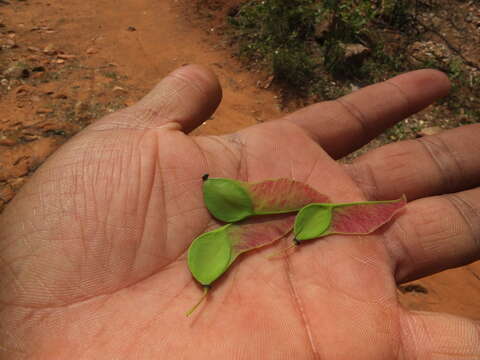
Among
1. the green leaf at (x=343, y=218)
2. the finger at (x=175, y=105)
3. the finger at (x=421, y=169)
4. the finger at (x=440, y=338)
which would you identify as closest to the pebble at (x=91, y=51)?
the finger at (x=175, y=105)

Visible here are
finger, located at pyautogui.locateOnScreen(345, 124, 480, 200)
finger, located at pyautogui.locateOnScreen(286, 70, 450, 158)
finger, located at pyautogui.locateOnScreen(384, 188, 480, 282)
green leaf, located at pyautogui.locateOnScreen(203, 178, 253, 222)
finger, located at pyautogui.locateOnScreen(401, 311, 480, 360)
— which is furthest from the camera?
finger, located at pyautogui.locateOnScreen(286, 70, 450, 158)

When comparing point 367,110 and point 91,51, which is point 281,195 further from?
point 91,51

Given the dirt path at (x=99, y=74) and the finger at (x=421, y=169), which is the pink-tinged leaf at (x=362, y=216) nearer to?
the finger at (x=421, y=169)

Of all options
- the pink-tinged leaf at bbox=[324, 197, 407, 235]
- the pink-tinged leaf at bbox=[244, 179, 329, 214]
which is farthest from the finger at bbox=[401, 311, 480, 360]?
the pink-tinged leaf at bbox=[244, 179, 329, 214]

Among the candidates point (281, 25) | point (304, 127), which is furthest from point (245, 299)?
point (281, 25)

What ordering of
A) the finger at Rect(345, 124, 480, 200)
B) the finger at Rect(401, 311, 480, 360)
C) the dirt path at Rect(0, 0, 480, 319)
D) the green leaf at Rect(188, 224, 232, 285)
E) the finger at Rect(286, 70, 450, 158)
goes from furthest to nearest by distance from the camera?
the dirt path at Rect(0, 0, 480, 319)
the finger at Rect(286, 70, 450, 158)
the finger at Rect(345, 124, 480, 200)
the green leaf at Rect(188, 224, 232, 285)
the finger at Rect(401, 311, 480, 360)

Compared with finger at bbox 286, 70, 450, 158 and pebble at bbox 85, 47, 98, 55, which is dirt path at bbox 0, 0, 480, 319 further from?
finger at bbox 286, 70, 450, 158

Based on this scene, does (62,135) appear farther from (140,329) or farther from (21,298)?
(140,329)
